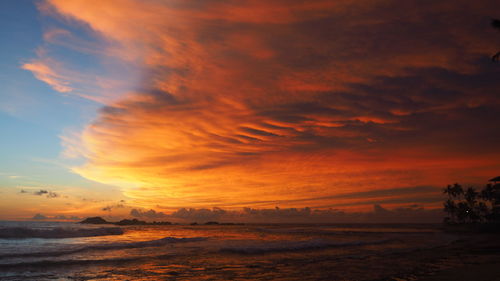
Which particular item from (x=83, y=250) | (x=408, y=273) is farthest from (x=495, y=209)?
(x=83, y=250)

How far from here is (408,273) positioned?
15.5 m

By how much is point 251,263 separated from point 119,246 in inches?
646

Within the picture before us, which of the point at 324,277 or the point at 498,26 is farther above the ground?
the point at 498,26

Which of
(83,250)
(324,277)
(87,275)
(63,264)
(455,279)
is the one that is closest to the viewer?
(455,279)

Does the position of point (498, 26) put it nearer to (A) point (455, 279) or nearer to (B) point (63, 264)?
(A) point (455, 279)

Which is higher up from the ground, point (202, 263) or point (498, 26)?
point (498, 26)

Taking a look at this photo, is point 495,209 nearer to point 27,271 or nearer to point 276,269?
point 276,269

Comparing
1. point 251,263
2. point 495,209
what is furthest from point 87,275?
point 495,209

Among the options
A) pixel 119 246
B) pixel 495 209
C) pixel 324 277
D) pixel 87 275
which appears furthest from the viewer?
pixel 495 209

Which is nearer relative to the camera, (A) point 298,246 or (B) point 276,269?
(B) point 276,269

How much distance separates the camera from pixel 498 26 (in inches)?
1075

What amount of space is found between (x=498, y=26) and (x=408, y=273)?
2447 cm

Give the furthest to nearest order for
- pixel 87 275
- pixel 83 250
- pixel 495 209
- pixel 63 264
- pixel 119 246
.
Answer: pixel 495 209 → pixel 119 246 → pixel 83 250 → pixel 63 264 → pixel 87 275

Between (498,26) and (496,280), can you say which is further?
(498,26)
